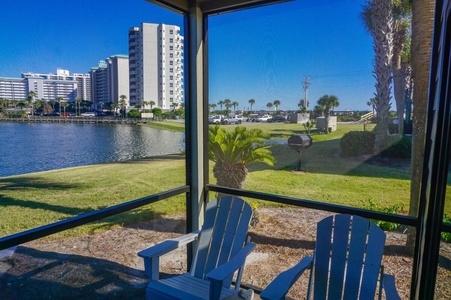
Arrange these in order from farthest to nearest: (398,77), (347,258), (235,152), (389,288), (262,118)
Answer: (235,152) → (262,118) → (398,77) → (347,258) → (389,288)

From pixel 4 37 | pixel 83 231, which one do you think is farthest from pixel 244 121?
pixel 4 37

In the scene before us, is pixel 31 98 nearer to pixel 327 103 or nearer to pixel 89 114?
pixel 89 114

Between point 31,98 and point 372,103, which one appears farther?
point 372,103

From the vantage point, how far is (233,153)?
3754 millimetres

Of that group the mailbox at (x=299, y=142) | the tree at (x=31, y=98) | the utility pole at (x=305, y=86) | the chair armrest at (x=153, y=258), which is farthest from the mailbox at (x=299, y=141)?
the tree at (x=31, y=98)

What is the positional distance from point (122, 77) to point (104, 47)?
31cm

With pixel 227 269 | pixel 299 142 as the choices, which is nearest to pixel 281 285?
pixel 227 269

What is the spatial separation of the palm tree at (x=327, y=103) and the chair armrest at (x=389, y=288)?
58.6 inches

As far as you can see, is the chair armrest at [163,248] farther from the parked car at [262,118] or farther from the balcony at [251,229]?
the parked car at [262,118]

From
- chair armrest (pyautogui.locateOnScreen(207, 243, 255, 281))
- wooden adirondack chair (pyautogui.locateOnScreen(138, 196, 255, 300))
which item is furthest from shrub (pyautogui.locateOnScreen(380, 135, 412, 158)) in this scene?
chair armrest (pyautogui.locateOnScreen(207, 243, 255, 281))

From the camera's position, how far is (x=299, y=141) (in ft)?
10.5

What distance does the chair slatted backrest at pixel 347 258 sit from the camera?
6.59 feet

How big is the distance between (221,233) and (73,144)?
1425mm

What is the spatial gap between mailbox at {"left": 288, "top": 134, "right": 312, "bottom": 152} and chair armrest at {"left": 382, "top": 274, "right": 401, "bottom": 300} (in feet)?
4.98
